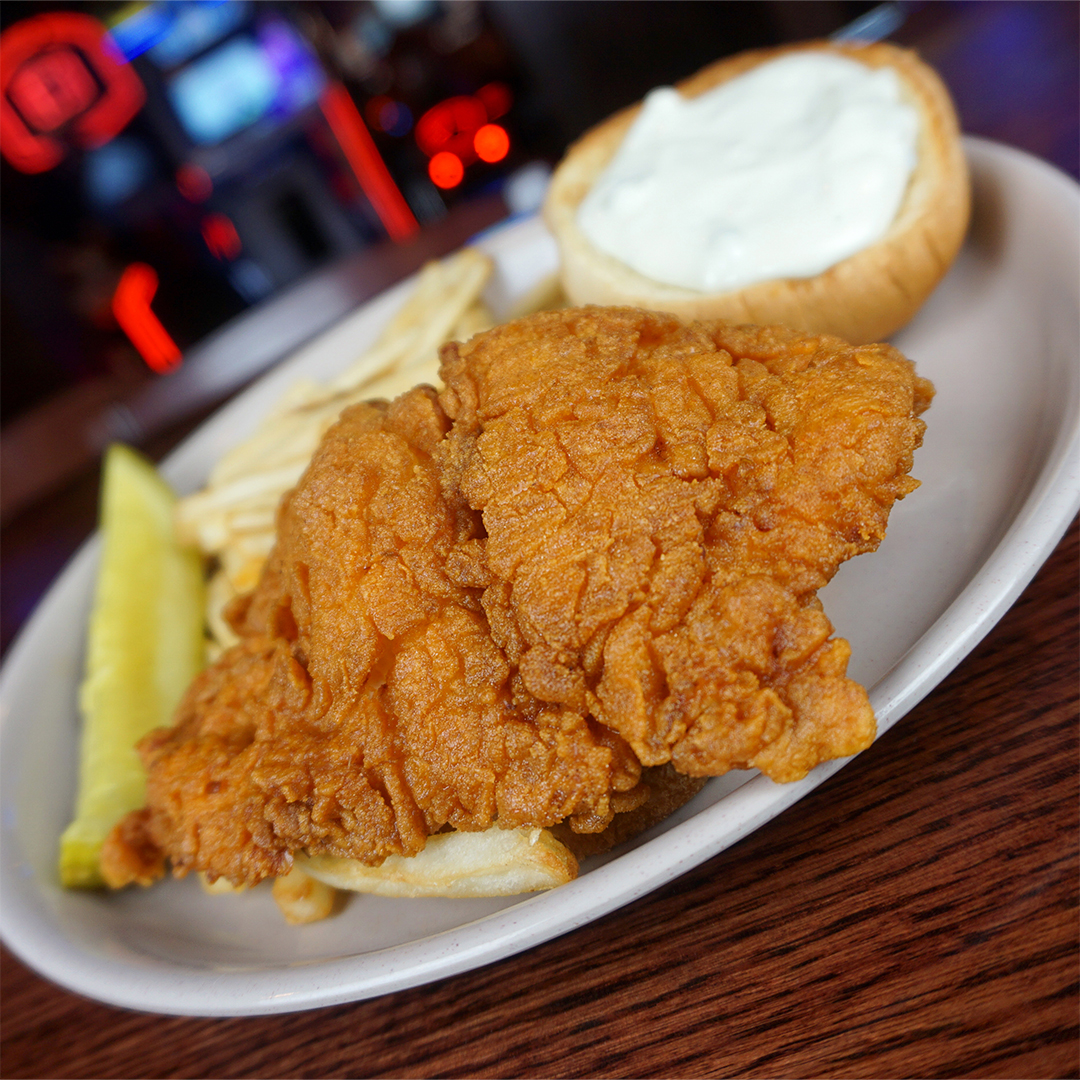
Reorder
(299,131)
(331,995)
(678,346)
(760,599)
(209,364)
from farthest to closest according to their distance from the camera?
(299,131) → (209,364) → (678,346) → (331,995) → (760,599)

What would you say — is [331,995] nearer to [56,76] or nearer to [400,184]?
[400,184]

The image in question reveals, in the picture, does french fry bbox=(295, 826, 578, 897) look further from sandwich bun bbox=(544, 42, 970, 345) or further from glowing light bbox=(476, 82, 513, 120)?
glowing light bbox=(476, 82, 513, 120)

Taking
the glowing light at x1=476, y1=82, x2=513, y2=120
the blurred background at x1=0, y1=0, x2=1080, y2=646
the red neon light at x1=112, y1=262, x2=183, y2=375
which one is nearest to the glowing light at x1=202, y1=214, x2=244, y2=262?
the blurred background at x1=0, y1=0, x2=1080, y2=646

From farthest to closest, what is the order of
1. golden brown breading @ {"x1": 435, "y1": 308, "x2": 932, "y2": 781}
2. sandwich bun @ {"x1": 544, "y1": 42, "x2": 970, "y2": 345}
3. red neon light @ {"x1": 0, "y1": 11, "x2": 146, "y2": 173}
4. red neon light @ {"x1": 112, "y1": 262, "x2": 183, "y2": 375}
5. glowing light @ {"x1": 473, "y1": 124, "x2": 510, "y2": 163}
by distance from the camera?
1. red neon light @ {"x1": 112, "y1": 262, "x2": 183, "y2": 375}
2. glowing light @ {"x1": 473, "y1": 124, "x2": 510, "y2": 163}
3. red neon light @ {"x1": 0, "y1": 11, "x2": 146, "y2": 173}
4. sandwich bun @ {"x1": 544, "y1": 42, "x2": 970, "y2": 345}
5. golden brown breading @ {"x1": 435, "y1": 308, "x2": 932, "y2": 781}

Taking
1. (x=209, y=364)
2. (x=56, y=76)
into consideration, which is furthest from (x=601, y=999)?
(x=56, y=76)

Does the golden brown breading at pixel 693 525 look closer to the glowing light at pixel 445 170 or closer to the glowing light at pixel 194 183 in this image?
the glowing light at pixel 445 170

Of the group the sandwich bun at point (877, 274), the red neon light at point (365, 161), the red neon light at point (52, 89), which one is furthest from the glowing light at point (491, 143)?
the sandwich bun at point (877, 274)
